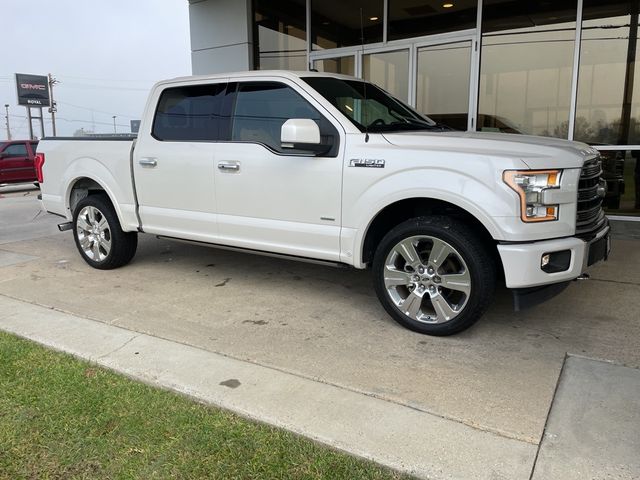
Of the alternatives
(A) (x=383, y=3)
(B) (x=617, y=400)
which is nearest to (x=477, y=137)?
(B) (x=617, y=400)

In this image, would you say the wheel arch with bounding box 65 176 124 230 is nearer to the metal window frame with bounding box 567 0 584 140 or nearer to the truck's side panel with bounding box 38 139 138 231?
the truck's side panel with bounding box 38 139 138 231

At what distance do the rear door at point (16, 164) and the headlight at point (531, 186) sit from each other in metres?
19.2

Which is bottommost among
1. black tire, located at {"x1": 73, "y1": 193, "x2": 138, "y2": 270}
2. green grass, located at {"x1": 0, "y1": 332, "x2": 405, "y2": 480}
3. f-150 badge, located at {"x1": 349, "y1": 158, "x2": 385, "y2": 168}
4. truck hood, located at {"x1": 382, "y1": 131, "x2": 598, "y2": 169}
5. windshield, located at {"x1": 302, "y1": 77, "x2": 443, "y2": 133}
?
green grass, located at {"x1": 0, "y1": 332, "x2": 405, "y2": 480}

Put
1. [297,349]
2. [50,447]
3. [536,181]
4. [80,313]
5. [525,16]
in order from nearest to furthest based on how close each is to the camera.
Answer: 1. [50,447]
2. [536,181]
3. [297,349]
4. [80,313]
5. [525,16]

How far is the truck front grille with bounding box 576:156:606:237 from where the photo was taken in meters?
3.85

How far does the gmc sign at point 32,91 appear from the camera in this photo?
34.7 metres

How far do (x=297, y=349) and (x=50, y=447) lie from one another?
170cm

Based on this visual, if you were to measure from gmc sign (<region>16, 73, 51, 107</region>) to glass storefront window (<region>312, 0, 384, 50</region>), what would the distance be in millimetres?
30331

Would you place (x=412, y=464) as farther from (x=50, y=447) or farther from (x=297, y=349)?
(x=50, y=447)

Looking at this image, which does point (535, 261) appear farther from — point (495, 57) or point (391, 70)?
point (391, 70)

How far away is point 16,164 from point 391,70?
14797 millimetres

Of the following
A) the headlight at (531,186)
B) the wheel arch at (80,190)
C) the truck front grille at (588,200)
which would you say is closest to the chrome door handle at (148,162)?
the wheel arch at (80,190)

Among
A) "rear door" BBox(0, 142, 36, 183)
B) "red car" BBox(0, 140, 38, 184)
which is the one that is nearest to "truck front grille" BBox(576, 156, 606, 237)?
"red car" BBox(0, 140, 38, 184)

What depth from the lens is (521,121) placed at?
9055 millimetres
